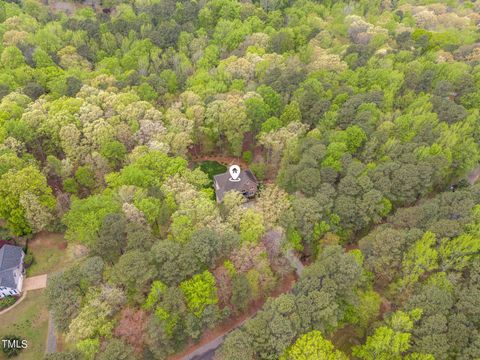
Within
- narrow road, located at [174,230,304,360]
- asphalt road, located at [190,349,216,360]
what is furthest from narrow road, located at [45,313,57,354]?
asphalt road, located at [190,349,216,360]

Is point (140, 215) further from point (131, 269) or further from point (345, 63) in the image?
point (345, 63)

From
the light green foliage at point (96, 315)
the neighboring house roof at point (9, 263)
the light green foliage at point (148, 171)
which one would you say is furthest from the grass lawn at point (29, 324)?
the light green foliage at point (148, 171)

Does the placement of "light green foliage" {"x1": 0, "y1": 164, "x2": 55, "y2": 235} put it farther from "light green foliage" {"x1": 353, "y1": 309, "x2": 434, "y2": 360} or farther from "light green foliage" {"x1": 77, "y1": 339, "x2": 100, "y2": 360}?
"light green foliage" {"x1": 353, "y1": 309, "x2": 434, "y2": 360}

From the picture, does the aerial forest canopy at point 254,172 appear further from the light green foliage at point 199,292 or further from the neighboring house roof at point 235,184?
the neighboring house roof at point 235,184

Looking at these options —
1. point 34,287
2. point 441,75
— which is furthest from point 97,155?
point 441,75

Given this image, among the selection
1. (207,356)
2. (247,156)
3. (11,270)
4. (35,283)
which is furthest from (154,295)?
(247,156)

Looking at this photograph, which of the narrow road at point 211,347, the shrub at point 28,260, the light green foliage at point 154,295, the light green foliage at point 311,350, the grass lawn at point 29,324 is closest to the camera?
the light green foliage at point 311,350

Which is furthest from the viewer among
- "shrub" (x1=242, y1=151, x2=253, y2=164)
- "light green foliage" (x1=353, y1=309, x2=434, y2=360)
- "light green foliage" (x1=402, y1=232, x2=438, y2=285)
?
"shrub" (x1=242, y1=151, x2=253, y2=164)
